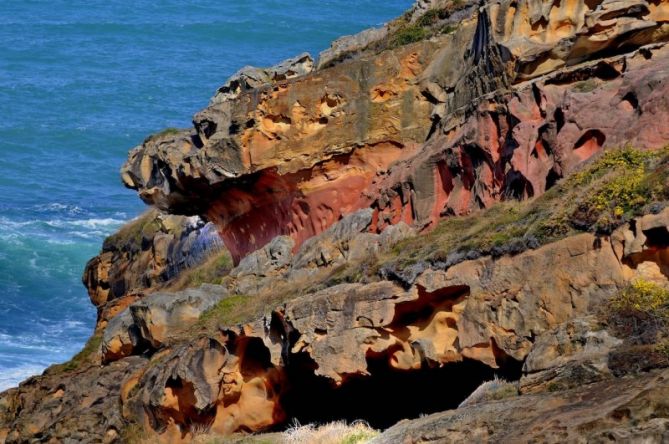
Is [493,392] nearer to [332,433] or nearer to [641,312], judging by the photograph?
[641,312]

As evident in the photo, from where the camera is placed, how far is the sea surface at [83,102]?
73.8 metres

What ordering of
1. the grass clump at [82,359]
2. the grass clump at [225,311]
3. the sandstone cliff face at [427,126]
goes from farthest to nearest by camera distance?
the grass clump at [82,359]
the grass clump at [225,311]
the sandstone cliff face at [427,126]

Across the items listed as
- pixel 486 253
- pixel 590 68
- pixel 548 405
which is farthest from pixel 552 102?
pixel 548 405

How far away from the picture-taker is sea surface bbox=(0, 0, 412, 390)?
73.8m

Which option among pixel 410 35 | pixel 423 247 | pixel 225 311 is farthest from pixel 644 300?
pixel 410 35

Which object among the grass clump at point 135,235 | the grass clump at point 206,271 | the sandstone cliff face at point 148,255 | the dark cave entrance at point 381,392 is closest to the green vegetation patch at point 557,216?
the dark cave entrance at point 381,392

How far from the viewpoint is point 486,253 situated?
95.2 feet

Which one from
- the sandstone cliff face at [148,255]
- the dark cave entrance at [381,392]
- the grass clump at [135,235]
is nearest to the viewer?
the dark cave entrance at [381,392]

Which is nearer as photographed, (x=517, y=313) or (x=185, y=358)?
(x=517, y=313)

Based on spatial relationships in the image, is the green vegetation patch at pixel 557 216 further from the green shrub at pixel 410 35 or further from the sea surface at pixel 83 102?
the sea surface at pixel 83 102

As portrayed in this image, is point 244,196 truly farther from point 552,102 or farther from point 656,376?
point 656,376

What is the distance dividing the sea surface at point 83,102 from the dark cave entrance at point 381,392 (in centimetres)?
2647

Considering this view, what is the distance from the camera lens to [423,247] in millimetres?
31672

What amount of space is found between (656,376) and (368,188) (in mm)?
20191
